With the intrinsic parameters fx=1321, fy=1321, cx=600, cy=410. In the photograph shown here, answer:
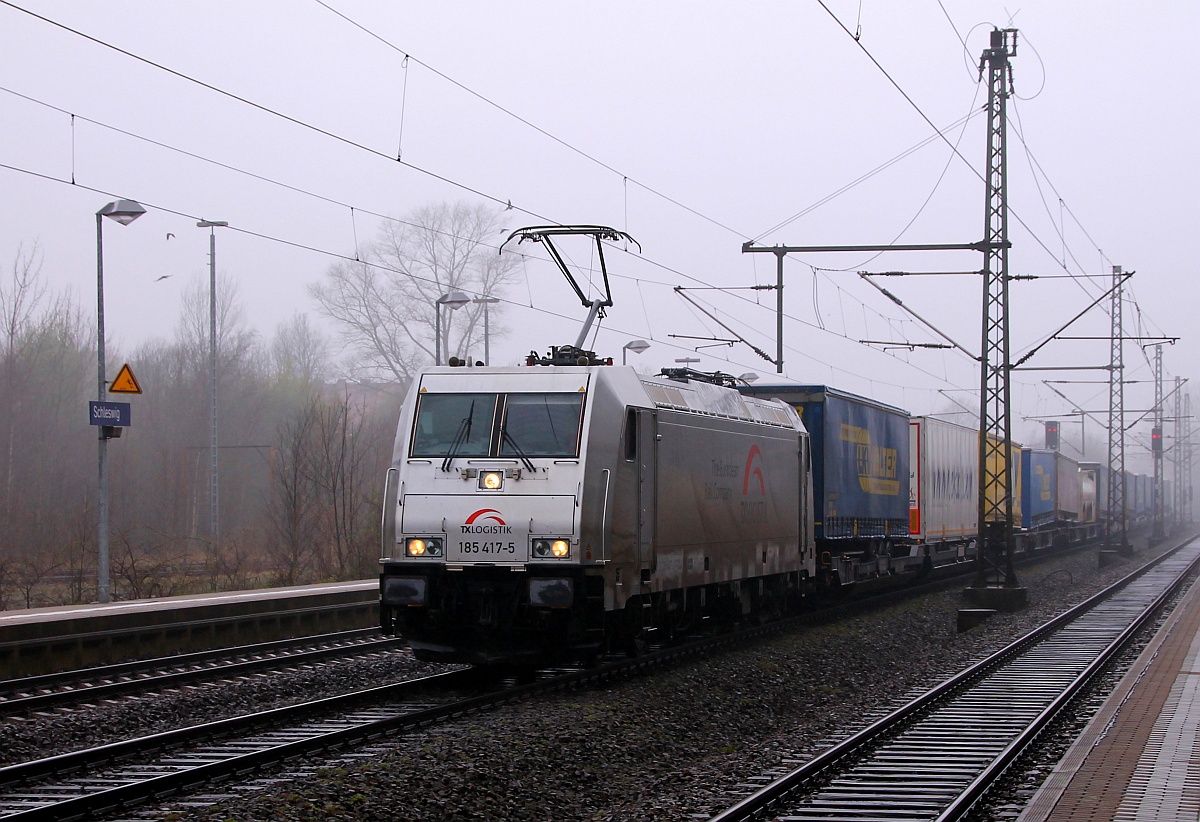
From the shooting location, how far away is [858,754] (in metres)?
10.9

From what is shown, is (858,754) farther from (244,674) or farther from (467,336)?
(467,336)

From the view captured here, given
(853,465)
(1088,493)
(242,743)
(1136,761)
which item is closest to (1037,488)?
(1088,493)

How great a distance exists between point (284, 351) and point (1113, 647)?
47680 millimetres

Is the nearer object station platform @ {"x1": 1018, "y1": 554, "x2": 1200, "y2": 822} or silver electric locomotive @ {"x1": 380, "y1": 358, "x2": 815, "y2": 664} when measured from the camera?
station platform @ {"x1": 1018, "y1": 554, "x2": 1200, "y2": 822}

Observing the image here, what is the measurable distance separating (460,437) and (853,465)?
11476mm

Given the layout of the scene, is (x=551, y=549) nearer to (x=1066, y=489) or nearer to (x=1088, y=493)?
(x=1066, y=489)

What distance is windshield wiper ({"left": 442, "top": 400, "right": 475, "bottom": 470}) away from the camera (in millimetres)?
13438

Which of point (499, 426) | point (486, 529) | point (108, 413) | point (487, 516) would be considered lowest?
point (486, 529)

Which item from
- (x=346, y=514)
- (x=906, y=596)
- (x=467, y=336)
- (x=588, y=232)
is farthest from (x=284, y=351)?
(x=588, y=232)

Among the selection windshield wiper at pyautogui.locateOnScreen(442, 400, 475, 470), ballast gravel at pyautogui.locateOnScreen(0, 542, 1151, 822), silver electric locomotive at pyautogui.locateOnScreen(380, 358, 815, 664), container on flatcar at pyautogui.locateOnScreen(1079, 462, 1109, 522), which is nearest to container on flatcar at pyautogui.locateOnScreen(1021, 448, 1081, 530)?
container on flatcar at pyautogui.locateOnScreen(1079, 462, 1109, 522)

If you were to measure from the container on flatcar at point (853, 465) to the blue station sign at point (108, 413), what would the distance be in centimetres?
1000

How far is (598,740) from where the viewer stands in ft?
35.6

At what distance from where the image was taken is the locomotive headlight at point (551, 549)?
1275 cm

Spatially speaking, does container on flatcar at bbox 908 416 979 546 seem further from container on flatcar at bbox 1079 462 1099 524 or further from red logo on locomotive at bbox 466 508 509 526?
container on flatcar at bbox 1079 462 1099 524
